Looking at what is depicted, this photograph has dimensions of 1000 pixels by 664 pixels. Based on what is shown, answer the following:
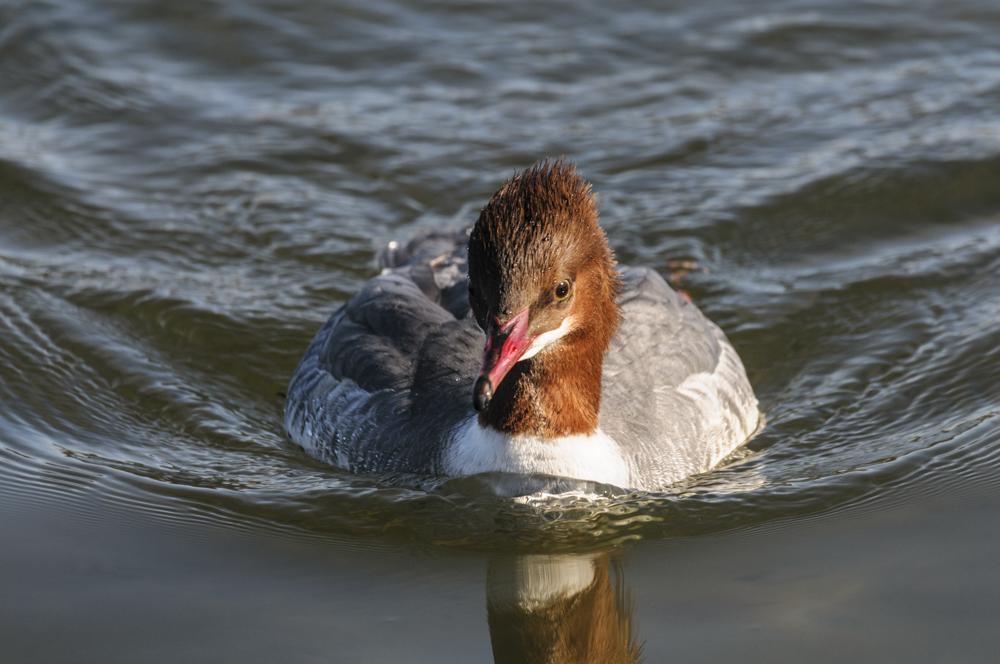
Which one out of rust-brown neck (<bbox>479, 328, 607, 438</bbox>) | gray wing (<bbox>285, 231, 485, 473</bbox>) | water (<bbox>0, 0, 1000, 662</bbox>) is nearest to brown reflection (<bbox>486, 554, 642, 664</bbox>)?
water (<bbox>0, 0, 1000, 662</bbox>)

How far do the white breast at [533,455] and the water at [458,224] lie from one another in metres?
0.16

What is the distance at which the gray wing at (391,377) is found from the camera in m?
6.62

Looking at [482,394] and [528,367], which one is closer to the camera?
[482,394]

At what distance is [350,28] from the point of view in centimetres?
1401

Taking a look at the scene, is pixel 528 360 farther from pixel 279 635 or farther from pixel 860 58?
pixel 860 58

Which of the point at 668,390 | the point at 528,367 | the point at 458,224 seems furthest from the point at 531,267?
the point at 458,224

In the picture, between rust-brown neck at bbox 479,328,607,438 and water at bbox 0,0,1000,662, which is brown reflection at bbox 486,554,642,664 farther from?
rust-brown neck at bbox 479,328,607,438

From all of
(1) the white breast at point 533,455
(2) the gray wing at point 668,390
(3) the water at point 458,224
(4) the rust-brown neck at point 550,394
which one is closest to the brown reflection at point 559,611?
(3) the water at point 458,224

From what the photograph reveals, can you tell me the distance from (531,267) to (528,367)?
26.3 inches

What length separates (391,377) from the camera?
6.90 metres

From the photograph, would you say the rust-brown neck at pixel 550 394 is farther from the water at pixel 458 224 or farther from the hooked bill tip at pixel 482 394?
the hooked bill tip at pixel 482 394

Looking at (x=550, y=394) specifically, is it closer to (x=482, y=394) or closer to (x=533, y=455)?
(x=533, y=455)

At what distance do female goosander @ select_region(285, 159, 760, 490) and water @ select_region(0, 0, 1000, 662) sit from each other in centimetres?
25

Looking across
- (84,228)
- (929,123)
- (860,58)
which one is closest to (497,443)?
(84,228)
